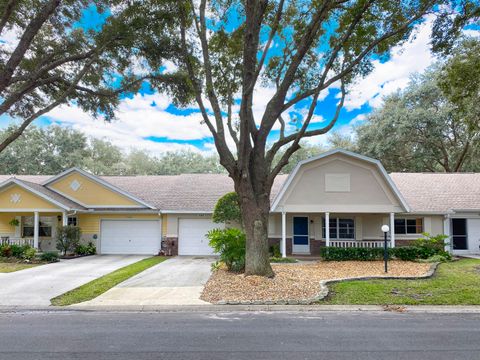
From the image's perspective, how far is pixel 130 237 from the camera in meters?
20.7

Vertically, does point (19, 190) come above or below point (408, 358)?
above

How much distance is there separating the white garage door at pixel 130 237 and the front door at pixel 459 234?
53.5 ft

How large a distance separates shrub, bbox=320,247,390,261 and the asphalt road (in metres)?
8.62

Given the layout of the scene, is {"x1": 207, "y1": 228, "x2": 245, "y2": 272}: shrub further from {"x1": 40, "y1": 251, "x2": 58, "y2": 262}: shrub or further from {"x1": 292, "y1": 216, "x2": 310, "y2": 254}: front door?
{"x1": 40, "y1": 251, "x2": 58, "y2": 262}: shrub

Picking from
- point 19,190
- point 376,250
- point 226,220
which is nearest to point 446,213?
point 376,250

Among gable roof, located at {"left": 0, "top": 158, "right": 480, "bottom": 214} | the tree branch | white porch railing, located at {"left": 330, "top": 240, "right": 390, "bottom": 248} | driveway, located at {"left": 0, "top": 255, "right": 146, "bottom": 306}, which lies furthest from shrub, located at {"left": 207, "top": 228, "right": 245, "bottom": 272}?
the tree branch

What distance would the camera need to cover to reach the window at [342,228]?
787 inches

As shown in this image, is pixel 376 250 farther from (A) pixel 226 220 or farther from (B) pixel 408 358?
(B) pixel 408 358

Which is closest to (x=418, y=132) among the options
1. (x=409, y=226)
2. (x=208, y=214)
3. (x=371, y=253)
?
(x=409, y=226)

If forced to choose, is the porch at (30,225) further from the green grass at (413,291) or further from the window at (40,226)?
the green grass at (413,291)

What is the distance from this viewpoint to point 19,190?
1936 cm

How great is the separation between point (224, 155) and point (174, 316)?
5180mm

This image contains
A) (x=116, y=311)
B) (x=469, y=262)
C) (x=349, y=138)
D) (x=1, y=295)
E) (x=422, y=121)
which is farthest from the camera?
(x=349, y=138)

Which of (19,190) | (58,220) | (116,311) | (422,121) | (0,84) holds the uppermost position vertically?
(422,121)
